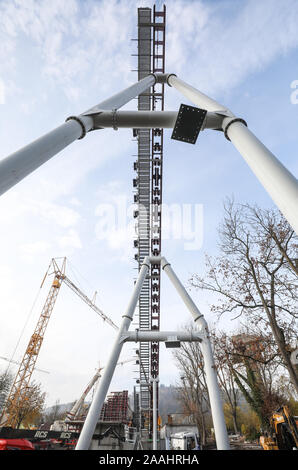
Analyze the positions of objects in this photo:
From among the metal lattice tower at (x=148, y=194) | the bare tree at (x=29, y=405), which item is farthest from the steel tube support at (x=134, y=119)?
the bare tree at (x=29, y=405)

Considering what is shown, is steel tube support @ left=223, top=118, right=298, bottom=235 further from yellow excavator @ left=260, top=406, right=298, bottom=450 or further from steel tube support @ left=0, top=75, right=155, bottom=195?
yellow excavator @ left=260, top=406, right=298, bottom=450

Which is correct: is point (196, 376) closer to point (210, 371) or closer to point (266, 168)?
point (210, 371)

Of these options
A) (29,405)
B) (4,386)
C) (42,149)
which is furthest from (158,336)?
(4,386)

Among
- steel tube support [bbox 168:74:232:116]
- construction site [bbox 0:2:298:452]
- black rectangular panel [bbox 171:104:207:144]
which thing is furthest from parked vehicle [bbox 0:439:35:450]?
steel tube support [bbox 168:74:232:116]

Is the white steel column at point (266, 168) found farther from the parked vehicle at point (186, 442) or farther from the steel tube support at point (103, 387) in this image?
the parked vehicle at point (186, 442)

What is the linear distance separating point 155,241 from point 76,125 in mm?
17040

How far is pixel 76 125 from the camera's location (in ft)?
15.0

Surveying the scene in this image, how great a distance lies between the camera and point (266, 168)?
3.38 metres

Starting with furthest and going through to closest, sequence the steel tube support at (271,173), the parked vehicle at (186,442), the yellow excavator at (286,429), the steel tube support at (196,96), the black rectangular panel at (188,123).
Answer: the parked vehicle at (186,442) → the yellow excavator at (286,429) → the steel tube support at (196,96) → the black rectangular panel at (188,123) → the steel tube support at (271,173)

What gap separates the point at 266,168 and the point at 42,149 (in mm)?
3281

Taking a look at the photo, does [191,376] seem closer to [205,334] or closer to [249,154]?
[205,334]

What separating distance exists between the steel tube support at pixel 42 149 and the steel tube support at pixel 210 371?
9604 mm

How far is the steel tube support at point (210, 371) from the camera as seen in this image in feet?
27.5
